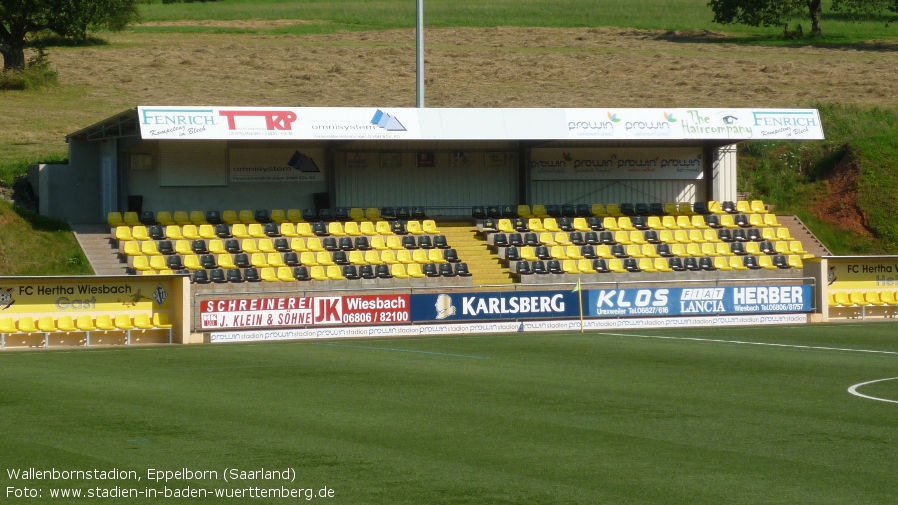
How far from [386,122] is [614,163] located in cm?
1041

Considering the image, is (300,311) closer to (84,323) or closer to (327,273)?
(84,323)

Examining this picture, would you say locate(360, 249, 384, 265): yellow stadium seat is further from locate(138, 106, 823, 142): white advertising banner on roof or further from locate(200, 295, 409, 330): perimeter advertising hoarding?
locate(200, 295, 409, 330): perimeter advertising hoarding

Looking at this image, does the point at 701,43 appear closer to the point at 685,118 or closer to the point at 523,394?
the point at 685,118

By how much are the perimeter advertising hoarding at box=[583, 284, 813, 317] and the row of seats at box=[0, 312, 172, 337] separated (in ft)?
34.8

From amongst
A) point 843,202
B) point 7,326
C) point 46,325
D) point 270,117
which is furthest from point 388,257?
point 843,202

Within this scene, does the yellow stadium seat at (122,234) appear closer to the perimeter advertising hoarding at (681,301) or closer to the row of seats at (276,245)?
the row of seats at (276,245)

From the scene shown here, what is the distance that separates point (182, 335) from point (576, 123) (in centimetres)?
1607

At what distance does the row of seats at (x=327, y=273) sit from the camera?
30.8m

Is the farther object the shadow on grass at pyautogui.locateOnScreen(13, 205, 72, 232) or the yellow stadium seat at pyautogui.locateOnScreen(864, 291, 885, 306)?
the shadow on grass at pyautogui.locateOnScreen(13, 205, 72, 232)

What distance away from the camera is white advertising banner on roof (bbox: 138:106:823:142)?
32.3 metres

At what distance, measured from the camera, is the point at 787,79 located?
203 feet

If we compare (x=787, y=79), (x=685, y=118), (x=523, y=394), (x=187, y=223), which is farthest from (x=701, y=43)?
(x=523, y=394)

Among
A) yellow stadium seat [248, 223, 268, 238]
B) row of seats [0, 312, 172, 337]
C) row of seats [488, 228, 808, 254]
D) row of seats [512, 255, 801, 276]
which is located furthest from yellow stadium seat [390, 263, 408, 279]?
row of seats [0, 312, 172, 337]

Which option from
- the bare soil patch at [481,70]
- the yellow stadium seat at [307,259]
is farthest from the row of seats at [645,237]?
the bare soil patch at [481,70]
